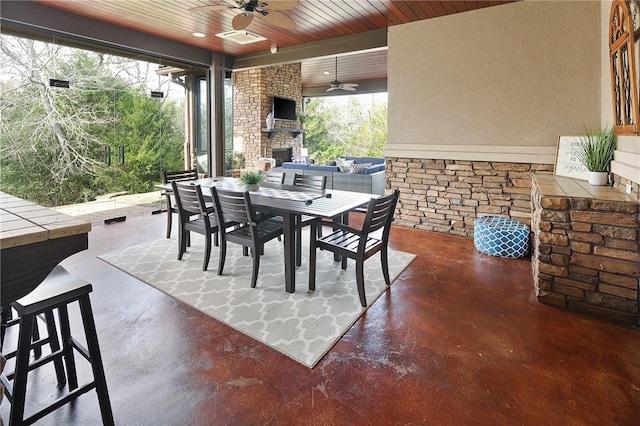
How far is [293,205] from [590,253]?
226 cm

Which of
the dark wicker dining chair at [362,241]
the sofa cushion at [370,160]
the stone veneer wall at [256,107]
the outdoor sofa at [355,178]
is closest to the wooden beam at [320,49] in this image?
the stone veneer wall at [256,107]

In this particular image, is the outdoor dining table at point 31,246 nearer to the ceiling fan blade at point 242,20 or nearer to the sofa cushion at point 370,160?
the ceiling fan blade at point 242,20

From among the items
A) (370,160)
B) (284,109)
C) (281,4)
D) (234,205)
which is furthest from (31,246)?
(370,160)

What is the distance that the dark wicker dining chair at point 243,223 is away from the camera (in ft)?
10.1

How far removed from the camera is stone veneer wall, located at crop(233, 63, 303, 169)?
8.34m

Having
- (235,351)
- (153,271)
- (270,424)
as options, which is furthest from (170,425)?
(153,271)

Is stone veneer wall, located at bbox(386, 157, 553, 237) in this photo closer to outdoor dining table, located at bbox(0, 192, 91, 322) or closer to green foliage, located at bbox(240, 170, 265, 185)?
green foliage, located at bbox(240, 170, 265, 185)

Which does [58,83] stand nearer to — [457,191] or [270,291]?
[270,291]

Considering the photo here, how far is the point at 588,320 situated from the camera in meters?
2.62

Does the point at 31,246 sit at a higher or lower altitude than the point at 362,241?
higher

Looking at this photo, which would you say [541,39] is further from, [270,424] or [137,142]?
[137,142]

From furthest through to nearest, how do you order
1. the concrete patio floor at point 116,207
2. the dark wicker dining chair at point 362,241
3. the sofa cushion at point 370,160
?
the sofa cushion at point 370,160, the concrete patio floor at point 116,207, the dark wicker dining chair at point 362,241

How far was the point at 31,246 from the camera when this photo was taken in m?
1.21

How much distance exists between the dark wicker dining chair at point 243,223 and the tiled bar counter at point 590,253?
87.4 inches
